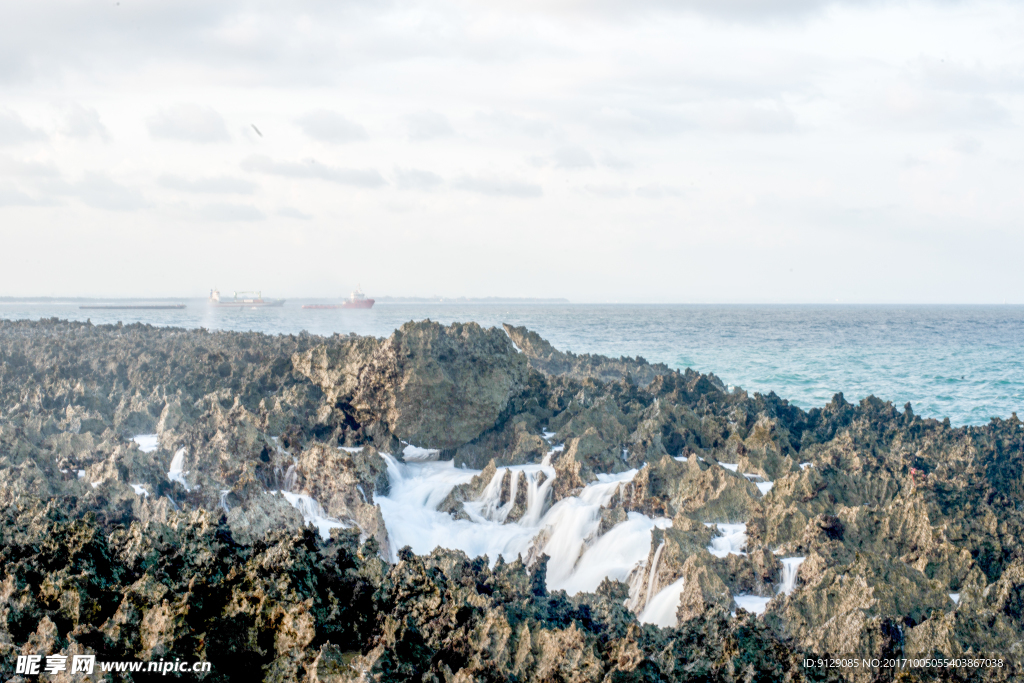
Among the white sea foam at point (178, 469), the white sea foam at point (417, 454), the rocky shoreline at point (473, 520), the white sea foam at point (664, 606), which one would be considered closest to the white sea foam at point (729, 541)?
the rocky shoreline at point (473, 520)

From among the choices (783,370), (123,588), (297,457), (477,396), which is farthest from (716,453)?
(783,370)

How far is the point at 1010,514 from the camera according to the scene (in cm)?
871

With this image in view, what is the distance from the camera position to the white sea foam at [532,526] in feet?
29.8

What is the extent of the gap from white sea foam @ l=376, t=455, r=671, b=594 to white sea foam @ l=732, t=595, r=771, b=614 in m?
1.56

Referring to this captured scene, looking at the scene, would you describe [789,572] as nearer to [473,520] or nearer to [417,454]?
[473,520]

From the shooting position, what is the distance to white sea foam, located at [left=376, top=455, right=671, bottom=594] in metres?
9.07

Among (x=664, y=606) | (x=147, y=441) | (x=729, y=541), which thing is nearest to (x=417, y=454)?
(x=147, y=441)

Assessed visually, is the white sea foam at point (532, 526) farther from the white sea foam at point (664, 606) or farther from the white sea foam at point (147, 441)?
the white sea foam at point (147, 441)

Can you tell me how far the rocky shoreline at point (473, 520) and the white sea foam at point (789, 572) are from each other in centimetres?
4

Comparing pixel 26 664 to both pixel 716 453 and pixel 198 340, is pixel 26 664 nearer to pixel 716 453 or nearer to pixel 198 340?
pixel 716 453

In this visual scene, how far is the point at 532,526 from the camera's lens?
1041cm

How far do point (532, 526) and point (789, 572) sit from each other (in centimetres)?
395

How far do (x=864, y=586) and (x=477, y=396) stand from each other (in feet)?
25.6

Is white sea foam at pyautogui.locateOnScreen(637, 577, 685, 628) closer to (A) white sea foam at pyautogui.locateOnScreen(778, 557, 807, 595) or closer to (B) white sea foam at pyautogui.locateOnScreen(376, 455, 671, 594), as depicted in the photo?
(B) white sea foam at pyautogui.locateOnScreen(376, 455, 671, 594)
